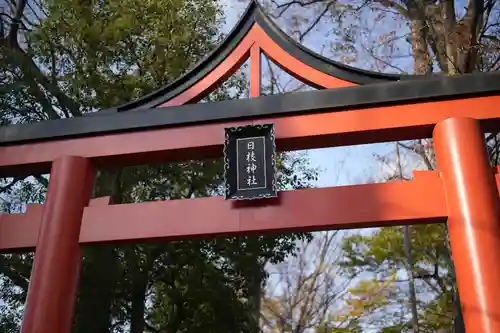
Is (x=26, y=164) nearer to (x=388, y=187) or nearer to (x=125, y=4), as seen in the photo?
(x=388, y=187)

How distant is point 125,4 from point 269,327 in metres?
9.37

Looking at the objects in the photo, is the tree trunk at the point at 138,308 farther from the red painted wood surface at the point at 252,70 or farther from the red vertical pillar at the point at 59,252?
the red painted wood surface at the point at 252,70

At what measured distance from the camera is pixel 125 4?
7.73 meters

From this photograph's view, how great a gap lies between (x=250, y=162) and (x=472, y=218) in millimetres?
1795

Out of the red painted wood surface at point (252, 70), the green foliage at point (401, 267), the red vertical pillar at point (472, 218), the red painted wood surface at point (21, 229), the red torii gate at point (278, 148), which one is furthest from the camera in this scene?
the green foliage at point (401, 267)

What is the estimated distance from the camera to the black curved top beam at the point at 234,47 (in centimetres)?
444

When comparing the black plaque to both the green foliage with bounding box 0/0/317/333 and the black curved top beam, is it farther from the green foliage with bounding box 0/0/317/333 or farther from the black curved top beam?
the green foliage with bounding box 0/0/317/333

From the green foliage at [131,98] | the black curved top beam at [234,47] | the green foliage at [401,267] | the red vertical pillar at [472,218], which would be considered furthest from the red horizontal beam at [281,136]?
the green foliage at [401,267]

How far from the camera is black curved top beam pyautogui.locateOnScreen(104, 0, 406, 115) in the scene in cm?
444

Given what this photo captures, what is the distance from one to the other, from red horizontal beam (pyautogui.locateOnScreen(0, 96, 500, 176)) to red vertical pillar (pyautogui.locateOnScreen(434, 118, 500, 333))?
0.18 m

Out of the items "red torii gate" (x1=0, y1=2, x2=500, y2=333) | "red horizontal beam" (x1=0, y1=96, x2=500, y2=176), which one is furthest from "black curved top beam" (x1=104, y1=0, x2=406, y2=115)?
"red horizontal beam" (x1=0, y1=96, x2=500, y2=176)

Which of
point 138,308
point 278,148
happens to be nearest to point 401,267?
point 138,308

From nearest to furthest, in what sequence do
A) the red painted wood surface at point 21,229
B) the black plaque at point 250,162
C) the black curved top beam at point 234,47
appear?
the black plaque at point 250,162
the red painted wood surface at point 21,229
the black curved top beam at point 234,47

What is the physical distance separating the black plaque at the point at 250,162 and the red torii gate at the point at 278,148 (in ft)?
0.31
